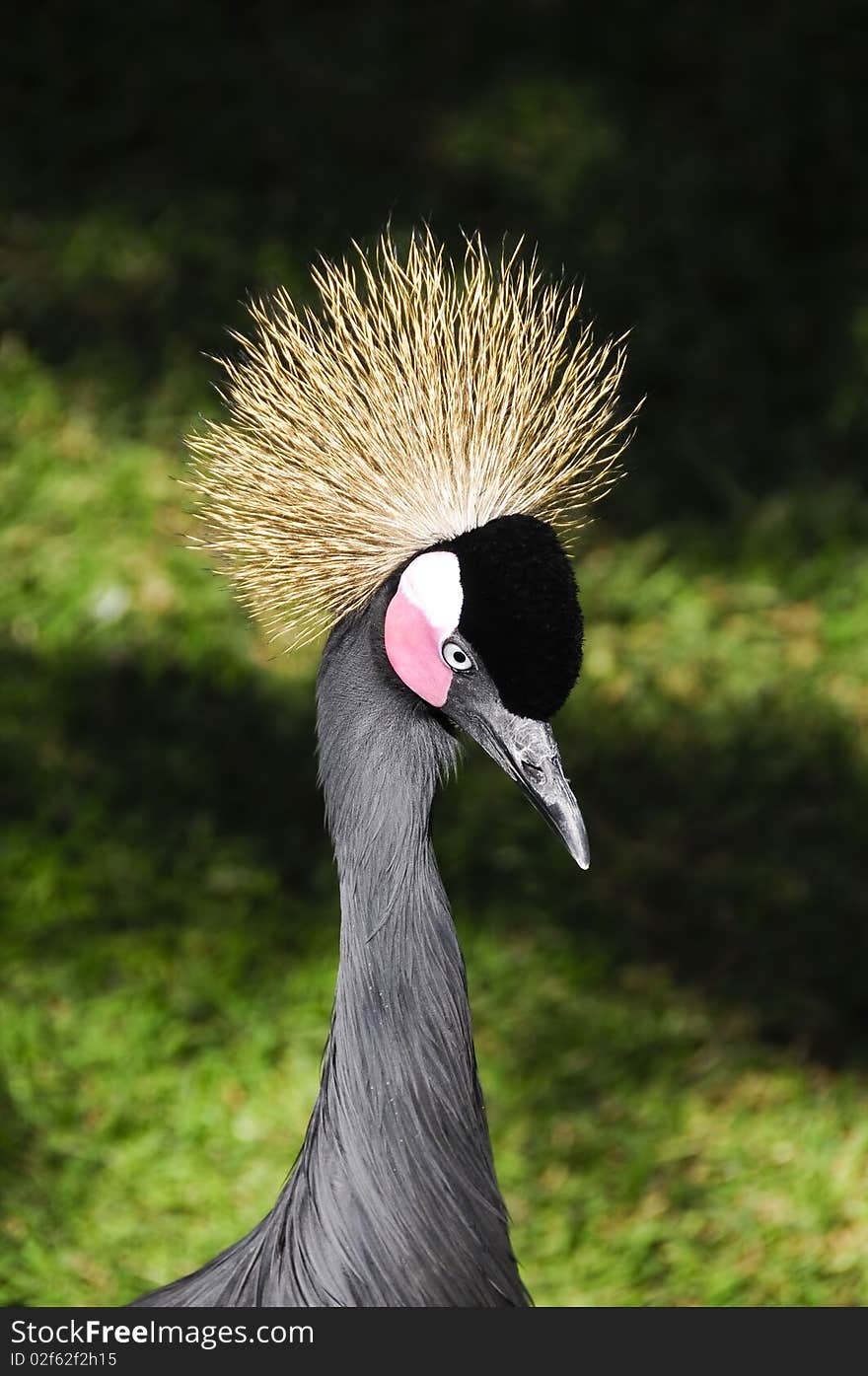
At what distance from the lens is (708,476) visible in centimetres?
349

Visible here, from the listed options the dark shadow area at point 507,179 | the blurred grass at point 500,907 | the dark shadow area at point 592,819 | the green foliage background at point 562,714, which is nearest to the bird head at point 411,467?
the blurred grass at point 500,907

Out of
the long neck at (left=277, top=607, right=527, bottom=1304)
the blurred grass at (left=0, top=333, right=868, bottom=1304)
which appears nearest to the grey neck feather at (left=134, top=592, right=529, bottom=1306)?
the long neck at (left=277, top=607, right=527, bottom=1304)

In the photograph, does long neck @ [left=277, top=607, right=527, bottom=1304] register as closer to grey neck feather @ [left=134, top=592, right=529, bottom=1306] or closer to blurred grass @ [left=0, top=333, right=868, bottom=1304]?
grey neck feather @ [left=134, top=592, right=529, bottom=1306]

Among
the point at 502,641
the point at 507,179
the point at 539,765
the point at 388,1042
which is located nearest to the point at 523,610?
the point at 502,641

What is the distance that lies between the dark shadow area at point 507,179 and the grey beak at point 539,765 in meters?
1.99

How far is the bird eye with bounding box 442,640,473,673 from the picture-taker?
4.79 ft

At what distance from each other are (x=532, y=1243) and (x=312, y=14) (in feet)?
10.4

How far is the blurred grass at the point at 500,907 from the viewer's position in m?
2.38

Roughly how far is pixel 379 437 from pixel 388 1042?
58 centimetres

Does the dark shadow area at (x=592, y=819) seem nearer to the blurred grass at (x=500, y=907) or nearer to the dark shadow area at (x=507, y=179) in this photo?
the blurred grass at (x=500, y=907)

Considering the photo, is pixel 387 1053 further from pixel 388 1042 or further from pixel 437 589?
pixel 437 589

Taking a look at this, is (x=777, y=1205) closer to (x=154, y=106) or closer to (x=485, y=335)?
(x=485, y=335)

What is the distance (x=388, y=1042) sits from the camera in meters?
1.55

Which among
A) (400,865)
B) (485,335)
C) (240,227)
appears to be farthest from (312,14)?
(400,865)
